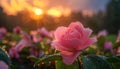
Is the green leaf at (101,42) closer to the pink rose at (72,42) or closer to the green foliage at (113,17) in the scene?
the pink rose at (72,42)

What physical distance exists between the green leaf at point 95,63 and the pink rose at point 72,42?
0.17 ft

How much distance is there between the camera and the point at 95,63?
1.54 meters

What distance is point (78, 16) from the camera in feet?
194

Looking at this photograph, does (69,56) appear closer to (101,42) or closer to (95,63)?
(95,63)

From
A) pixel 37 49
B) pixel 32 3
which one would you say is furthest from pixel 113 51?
pixel 32 3

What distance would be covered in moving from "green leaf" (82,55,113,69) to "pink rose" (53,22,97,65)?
0.17ft

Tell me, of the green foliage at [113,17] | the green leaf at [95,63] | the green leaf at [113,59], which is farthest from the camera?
the green foliage at [113,17]

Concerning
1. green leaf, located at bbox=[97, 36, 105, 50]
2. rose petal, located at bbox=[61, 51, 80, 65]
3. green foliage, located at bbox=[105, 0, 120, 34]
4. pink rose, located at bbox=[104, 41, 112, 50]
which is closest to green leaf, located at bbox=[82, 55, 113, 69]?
rose petal, located at bbox=[61, 51, 80, 65]

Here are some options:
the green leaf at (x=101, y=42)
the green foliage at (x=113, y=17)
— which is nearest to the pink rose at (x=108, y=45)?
the green leaf at (x=101, y=42)

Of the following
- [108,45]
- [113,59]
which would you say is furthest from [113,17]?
[113,59]

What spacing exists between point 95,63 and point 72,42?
13 cm

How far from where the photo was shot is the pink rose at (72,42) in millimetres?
1558

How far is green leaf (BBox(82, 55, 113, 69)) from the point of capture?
1.52 metres

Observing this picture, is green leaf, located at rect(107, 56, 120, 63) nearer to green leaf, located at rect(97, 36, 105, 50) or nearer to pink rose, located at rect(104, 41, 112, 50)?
pink rose, located at rect(104, 41, 112, 50)
